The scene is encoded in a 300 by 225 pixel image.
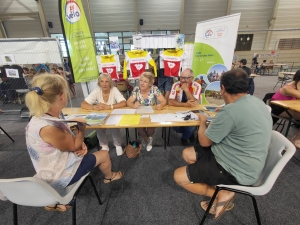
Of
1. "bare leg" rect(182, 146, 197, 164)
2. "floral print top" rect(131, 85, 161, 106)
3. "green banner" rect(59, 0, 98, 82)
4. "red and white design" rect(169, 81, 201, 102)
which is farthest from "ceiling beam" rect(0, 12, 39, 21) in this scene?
"bare leg" rect(182, 146, 197, 164)

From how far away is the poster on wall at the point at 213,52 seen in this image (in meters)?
2.58

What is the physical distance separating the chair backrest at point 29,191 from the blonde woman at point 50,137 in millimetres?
183

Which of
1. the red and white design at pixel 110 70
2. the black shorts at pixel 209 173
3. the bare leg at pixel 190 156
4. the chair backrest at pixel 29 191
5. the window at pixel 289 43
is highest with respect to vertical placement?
the window at pixel 289 43

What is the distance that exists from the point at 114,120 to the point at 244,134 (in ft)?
4.03

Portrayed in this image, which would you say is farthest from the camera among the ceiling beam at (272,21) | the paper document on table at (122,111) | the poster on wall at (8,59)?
the ceiling beam at (272,21)

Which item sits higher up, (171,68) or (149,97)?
(171,68)

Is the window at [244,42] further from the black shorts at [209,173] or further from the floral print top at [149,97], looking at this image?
the black shorts at [209,173]

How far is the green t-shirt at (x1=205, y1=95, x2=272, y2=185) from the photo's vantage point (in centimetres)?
98

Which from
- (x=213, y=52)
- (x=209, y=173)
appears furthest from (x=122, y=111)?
(x=213, y=52)

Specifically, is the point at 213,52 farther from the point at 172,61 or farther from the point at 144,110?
the point at 144,110

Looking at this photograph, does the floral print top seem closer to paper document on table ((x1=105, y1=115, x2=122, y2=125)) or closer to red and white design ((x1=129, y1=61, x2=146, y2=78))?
paper document on table ((x1=105, y1=115, x2=122, y2=125))

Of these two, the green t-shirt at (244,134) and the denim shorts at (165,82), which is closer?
the green t-shirt at (244,134)

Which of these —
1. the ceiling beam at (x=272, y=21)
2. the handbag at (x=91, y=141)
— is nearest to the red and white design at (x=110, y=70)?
the handbag at (x=91, y=141)

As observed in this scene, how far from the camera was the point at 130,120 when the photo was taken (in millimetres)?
1665
